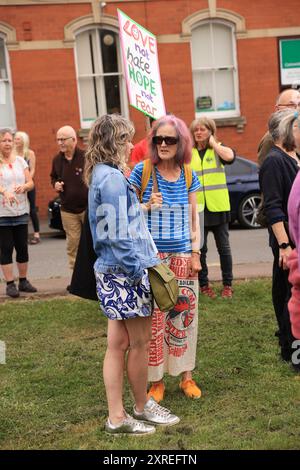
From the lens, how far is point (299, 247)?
3.34 m

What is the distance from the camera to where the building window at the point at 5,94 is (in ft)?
55.4

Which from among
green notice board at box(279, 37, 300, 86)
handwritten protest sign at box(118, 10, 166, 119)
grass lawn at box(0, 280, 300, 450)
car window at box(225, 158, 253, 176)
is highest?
green notice board at box(279, 37, 300, 86)

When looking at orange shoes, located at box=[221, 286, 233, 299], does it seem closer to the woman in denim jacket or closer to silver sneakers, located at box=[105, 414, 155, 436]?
the woman in denim jacket

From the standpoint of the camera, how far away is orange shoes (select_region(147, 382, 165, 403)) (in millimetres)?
4625

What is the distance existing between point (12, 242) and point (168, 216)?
3.83 meters

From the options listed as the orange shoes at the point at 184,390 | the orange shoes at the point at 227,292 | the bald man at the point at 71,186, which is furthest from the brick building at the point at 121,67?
the orange shoes at the point at 184,390

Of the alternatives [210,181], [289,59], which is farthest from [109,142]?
[289,59]

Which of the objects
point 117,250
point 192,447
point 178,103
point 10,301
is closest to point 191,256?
point 117,250

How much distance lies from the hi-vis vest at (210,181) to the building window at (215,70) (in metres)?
11.0

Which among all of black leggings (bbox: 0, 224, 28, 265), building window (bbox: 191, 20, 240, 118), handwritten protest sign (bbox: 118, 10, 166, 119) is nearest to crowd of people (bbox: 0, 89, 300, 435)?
handwritten protest sign (bbox: 118, 10, 166, 119)

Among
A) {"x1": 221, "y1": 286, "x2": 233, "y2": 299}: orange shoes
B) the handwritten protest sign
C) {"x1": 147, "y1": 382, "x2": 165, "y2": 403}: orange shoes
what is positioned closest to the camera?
{"x1": 147, "y1": 382, "x2": 165, "y2": 403}: orange shoes

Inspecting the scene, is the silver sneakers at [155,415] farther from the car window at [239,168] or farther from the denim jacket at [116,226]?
the car window at [239,168]

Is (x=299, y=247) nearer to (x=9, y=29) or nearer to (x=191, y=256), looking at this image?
(x=191, y=256)

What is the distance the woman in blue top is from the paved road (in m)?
4.22
